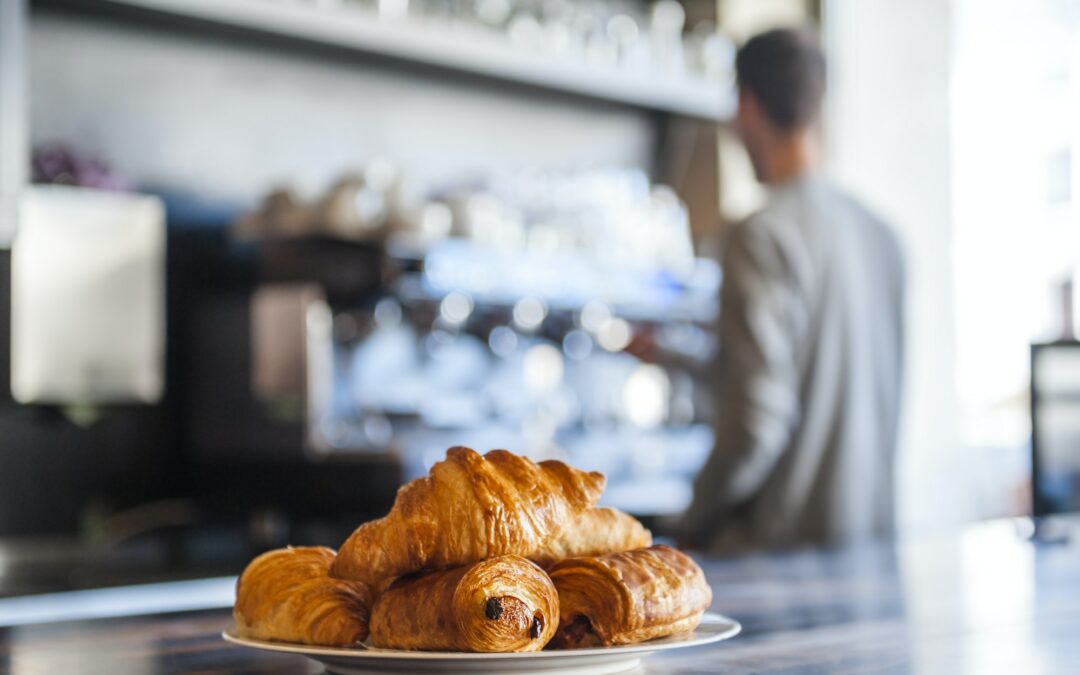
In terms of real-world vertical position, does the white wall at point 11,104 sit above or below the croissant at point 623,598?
above

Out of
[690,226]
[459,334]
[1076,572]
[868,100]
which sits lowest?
[1076,572]

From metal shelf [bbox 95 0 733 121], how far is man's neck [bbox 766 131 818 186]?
1.14m

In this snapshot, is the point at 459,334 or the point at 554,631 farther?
the point at 459,334

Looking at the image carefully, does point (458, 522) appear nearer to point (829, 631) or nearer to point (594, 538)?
point (594, 538)

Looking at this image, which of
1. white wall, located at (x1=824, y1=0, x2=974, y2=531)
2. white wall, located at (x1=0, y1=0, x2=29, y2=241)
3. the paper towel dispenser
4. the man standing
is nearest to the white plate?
the man standing

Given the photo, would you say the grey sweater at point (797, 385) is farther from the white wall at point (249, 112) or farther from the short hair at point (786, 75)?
the white wall at point (249, 112)

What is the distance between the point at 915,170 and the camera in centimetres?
462

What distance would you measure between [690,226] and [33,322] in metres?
2.04

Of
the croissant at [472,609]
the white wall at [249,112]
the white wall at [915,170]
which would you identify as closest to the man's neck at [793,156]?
the white wall at [249,112]

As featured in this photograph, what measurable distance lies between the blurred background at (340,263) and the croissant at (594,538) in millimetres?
1429

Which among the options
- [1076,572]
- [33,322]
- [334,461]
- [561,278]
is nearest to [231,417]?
[334,461]

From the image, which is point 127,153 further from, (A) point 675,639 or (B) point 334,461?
(A) point 675,639

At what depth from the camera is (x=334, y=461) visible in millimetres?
2793

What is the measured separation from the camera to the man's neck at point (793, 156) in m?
2.26
